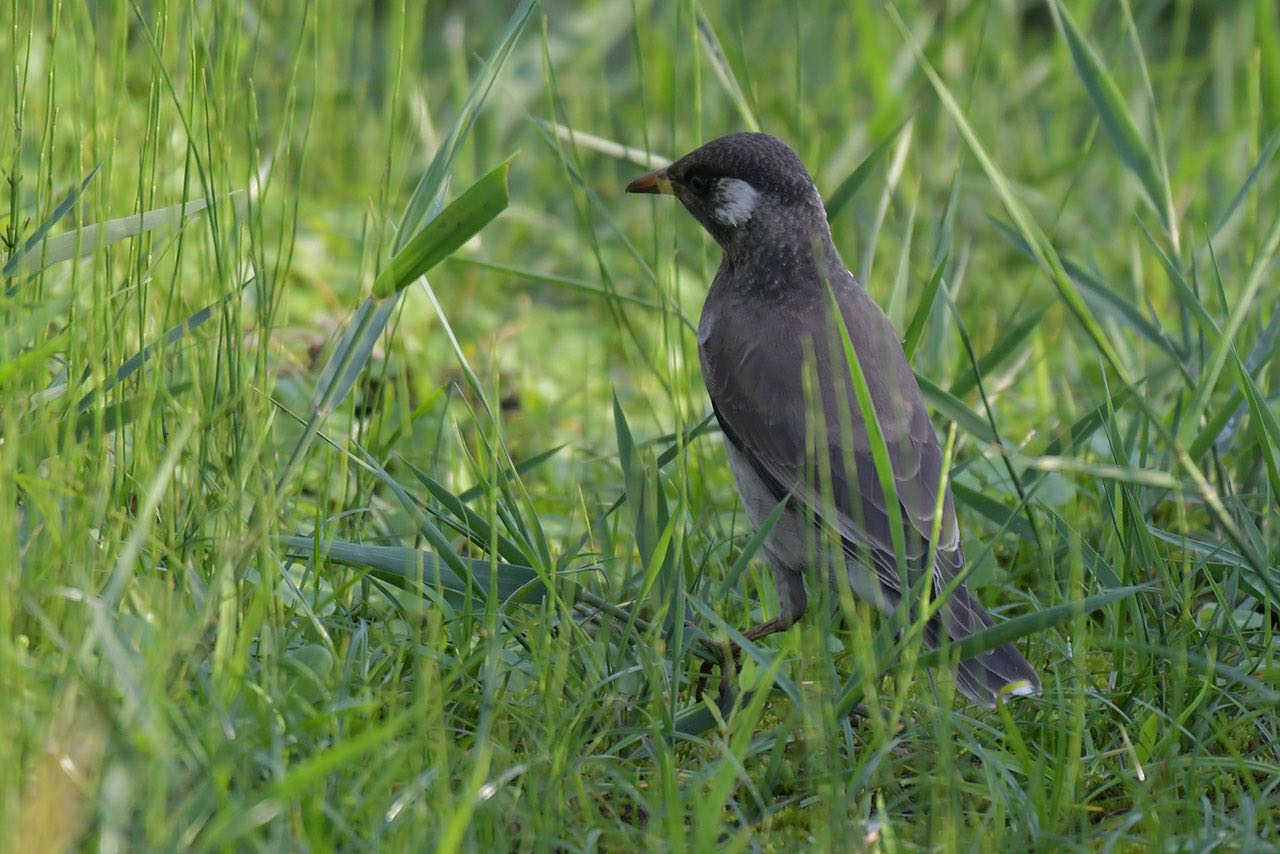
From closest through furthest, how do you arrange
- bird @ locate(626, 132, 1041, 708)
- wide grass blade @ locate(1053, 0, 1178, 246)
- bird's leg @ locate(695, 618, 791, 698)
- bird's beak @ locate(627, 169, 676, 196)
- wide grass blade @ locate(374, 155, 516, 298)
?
wide grass blade @ locate(374, 155, 516, 298) → bird's leg @ locate(695, 618, 791, 698) → bird @ locate(626, 132, 1041, 708) → wide grass blade @ locate(1053, 0, 1178, 246) → bird's beak @ locate(627, 169, 676, 196)

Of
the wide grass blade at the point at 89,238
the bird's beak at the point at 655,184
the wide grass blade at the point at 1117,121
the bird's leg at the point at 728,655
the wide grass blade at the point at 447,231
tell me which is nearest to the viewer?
the wide grass blade at the point at 447,231

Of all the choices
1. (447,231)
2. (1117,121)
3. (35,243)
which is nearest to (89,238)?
(35,243)

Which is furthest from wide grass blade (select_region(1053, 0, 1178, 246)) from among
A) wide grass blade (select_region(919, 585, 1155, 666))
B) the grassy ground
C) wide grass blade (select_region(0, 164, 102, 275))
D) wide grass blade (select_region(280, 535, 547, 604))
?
wide grass blade (select_region(0, 164, 102, 275))

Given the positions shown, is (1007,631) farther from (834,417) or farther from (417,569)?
(417,569)

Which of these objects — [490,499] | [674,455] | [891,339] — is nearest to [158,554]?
[490,499]

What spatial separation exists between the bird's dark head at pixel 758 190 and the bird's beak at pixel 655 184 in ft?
0.26

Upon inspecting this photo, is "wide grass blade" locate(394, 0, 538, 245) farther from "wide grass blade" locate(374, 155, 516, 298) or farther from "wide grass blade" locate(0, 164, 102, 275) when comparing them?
"wide grass blade" locate(0, 164, 102, 275)

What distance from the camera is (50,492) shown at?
2.51 metres

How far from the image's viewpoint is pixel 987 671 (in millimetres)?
2914

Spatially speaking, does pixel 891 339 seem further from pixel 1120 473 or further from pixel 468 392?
pixel 468 392

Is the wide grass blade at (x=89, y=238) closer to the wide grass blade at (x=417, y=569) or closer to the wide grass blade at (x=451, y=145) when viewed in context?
the wide grass blade at (x=451, y=145)

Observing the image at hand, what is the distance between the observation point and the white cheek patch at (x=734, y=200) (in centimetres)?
394

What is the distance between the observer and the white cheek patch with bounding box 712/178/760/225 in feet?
12.9

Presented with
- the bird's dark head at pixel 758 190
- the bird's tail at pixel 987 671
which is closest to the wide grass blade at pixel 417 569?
the bird's tail at pixel 987 671
